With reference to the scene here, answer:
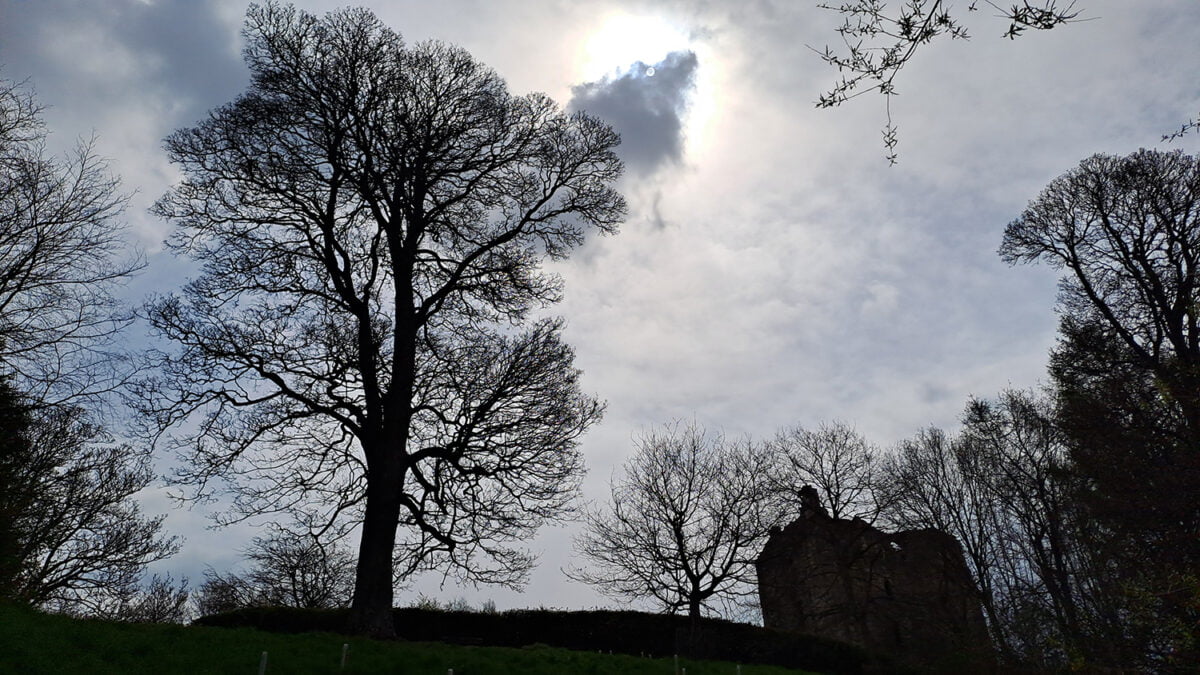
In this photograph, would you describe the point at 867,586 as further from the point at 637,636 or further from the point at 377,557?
the point at 377,557

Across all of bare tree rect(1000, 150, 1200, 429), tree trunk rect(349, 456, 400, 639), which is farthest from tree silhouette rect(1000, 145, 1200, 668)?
tree trunk rect(349, 456, 400, 639)

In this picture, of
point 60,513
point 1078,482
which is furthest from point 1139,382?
point 60,513

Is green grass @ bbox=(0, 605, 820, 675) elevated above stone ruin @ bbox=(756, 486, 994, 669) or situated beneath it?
situated beneath

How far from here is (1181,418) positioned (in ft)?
44.0

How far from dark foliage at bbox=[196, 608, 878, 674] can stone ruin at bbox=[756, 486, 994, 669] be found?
449 cm

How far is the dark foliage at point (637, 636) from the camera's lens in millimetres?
21859

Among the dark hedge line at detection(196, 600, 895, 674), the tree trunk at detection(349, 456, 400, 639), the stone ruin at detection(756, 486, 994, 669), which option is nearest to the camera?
the tree trunk at detection(349, 456, 400, 639)

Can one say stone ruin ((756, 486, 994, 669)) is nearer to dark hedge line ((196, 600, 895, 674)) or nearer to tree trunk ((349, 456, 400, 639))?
dark hedge line ((196, 600, 895, 674))

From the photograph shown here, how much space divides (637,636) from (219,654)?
15.1 metres

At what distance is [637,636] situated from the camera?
22.3 m

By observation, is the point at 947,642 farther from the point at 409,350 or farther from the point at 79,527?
the point at 79,527

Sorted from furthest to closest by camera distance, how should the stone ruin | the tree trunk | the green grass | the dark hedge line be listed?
the stone ruin
the dark hedge line
the tree trunk
the green grass

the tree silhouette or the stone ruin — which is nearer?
the tree silhouette

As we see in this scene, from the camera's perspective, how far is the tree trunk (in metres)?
13.0
